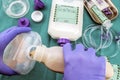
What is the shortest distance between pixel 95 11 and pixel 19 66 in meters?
0.37

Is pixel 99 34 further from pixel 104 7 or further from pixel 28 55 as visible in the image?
pixel 28 55

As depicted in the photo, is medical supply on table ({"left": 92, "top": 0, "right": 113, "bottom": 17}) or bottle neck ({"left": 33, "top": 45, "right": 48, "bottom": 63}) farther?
medical supply on table ({"left": 92, "top": 0, "right": 113, "bottom": 17})

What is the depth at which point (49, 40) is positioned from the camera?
0.91 m

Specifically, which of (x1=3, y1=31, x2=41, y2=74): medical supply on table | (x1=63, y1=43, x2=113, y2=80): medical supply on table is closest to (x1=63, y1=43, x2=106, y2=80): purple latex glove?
(x1=63, y1=43, x2=113, y2=80): medical supply on table

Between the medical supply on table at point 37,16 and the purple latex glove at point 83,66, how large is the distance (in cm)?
27

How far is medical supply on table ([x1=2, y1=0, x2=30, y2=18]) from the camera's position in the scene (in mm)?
949

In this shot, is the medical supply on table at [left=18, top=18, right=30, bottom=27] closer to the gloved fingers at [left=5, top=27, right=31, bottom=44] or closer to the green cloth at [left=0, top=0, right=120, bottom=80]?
the green cloth at [left=0, top=0, right=120, bottom=80]

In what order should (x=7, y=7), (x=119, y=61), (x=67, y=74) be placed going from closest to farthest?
(x=67, y=74) → (x=119, y=61) → (x=7, y=7)

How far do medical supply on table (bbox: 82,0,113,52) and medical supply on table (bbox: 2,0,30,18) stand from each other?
257 millimetres

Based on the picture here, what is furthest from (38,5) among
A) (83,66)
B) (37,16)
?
(83,66)

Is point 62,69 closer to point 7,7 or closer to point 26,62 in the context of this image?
point 26,62

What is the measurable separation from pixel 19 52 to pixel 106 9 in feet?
1.30

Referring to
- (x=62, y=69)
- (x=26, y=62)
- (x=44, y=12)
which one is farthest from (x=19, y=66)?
(x=44, y=12)

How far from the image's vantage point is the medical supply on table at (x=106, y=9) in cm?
93
